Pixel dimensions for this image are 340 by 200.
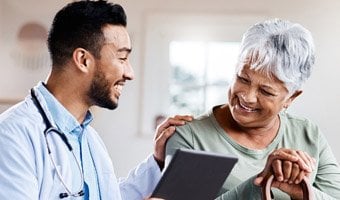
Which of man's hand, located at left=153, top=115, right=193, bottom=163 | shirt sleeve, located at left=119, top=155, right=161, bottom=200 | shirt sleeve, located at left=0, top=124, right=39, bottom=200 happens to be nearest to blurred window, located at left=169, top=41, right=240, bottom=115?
shirt sleeve, located at left=119, top=155, right=161, bottom=200

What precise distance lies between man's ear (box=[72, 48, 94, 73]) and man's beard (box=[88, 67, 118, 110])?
0.03m

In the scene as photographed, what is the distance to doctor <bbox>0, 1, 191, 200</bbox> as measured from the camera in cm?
115

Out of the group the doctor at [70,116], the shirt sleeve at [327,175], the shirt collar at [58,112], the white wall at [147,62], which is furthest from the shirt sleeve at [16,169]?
the white wall at [147,62]

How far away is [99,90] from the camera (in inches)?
52.5

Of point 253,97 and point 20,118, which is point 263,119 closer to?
point 253,97

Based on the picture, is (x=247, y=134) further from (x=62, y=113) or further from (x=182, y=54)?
(x=182, y=54)

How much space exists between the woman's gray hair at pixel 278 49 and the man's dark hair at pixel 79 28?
1.14ft

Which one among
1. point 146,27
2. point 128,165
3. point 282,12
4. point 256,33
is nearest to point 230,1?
point 282,12

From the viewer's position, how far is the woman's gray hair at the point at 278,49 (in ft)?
4.54

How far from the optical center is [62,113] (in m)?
1.29

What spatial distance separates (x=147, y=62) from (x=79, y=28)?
2210 mm

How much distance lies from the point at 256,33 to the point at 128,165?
233cm

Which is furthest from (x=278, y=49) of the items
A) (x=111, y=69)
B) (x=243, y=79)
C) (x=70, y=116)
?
(x=70, y=116)

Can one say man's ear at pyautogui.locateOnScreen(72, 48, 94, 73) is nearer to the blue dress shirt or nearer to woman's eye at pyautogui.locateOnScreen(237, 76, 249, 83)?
the blue dress shirt
